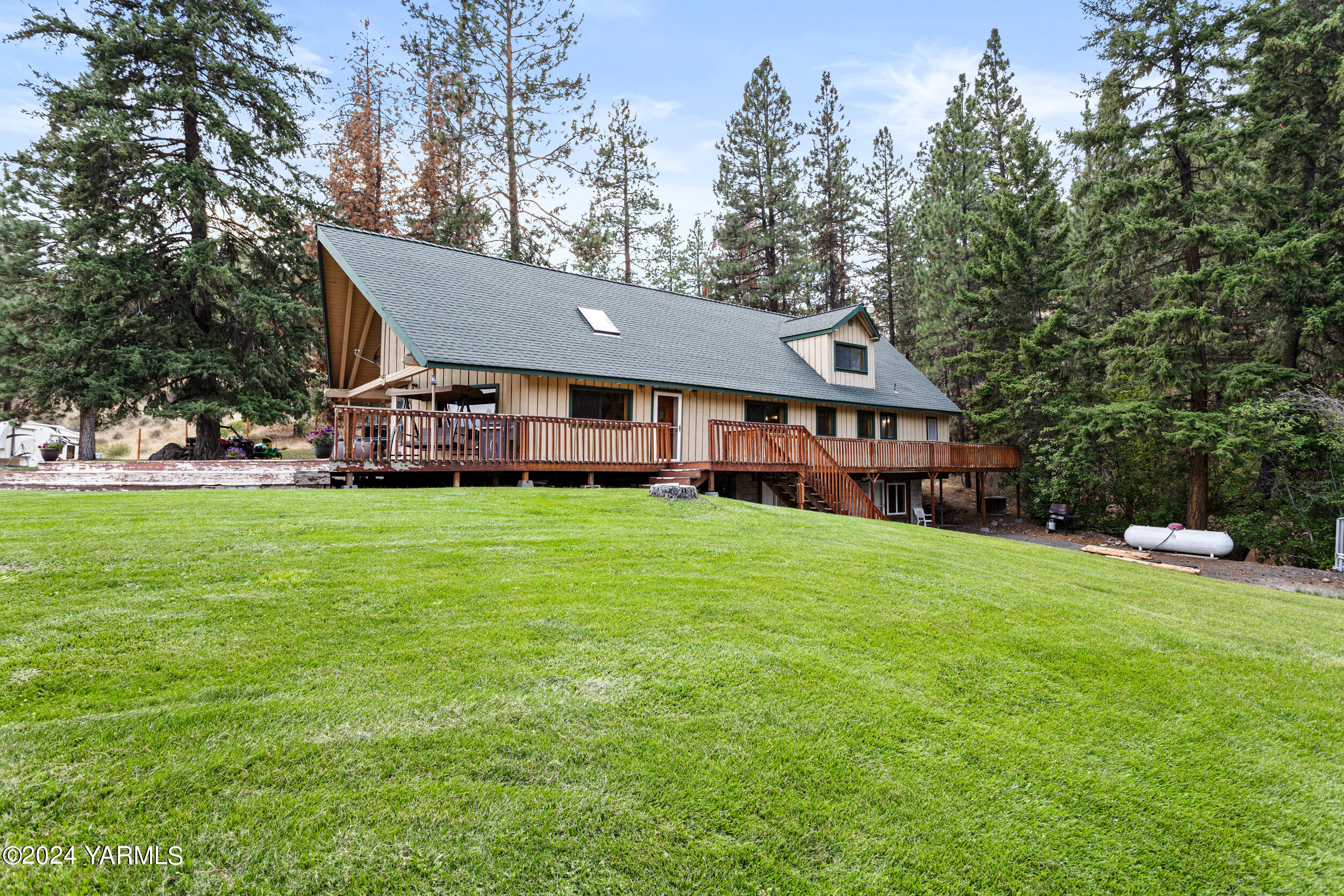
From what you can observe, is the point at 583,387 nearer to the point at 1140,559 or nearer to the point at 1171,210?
the point at 1140,559

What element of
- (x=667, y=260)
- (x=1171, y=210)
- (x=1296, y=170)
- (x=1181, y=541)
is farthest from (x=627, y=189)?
(x=1181, y=541)

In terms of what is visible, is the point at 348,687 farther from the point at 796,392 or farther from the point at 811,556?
the point at 796,392

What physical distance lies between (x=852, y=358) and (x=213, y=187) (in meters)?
20.2

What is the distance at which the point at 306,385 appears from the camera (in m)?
21.2

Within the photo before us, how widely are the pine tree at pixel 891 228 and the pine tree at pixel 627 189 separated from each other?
39.7ft

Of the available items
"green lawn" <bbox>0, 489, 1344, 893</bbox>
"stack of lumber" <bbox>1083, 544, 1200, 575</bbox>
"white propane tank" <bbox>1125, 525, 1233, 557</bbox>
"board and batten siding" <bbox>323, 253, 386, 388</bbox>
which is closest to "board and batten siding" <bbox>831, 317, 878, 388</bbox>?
"white propane tank" <bbox>1125, 525, 1233, 557</bbox>

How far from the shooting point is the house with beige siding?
491 inches

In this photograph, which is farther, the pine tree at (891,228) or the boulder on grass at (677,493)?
the pine tree at (891,228)

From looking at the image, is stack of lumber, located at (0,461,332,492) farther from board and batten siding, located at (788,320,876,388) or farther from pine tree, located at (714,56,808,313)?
pine tree, located at (714,56,808,313)

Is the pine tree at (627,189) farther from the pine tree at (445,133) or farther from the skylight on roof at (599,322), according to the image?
the skylight on roof at (599,322)

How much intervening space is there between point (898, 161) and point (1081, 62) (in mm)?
15624

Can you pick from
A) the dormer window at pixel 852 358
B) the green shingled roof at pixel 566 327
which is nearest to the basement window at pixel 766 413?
the green shingled roof at pixel 566 327

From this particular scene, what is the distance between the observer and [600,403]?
49.6 feet

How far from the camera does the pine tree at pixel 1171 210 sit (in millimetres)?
16297
